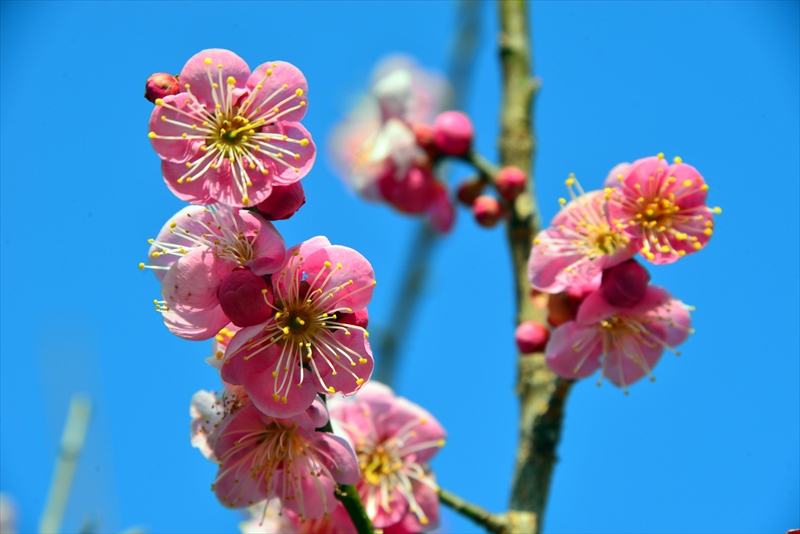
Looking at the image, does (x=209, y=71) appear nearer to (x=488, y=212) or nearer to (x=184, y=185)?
(x=184, y=185)

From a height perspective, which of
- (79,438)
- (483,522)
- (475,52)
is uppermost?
(475,52)

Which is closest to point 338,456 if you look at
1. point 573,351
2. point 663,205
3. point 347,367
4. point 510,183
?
point 347,367

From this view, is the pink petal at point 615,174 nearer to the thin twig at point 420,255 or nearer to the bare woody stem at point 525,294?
the bare woody stem at point 525,294

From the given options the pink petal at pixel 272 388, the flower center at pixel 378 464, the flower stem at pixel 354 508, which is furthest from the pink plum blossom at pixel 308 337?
the flower center at pixel 378 464

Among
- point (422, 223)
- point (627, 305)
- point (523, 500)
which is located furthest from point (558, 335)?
point (422, 223)

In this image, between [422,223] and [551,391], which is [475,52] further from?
[551,391]

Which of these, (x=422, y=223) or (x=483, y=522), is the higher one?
(x=422, y=223)

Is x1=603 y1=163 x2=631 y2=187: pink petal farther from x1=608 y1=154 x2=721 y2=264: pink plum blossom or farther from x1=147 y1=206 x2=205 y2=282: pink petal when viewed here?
x1=147 y1=206 x2=205 y2=282: pink petal
